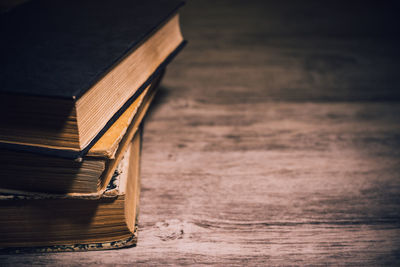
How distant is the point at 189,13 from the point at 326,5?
2.02ft

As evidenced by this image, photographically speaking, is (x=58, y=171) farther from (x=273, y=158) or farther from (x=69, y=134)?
(x=273, y=158)

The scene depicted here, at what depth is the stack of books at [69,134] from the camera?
1.45 feet

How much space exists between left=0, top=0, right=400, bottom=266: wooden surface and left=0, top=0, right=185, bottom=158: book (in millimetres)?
161

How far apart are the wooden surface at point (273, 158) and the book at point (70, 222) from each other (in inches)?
0.7

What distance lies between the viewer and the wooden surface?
0.52 m

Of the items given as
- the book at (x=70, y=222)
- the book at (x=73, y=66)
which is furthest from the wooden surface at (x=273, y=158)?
the book at (x=73, y=66)

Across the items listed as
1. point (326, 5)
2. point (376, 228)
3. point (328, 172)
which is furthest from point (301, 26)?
point (376, 228)

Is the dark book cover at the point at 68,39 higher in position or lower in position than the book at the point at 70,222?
higher

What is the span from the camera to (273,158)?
69cm

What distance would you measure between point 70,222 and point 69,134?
139 mm

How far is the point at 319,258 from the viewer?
1.64 feet

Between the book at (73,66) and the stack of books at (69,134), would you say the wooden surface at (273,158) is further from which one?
the book at (73,66)

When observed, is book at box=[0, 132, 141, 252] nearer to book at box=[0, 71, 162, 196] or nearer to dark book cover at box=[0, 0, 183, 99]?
book at box=[0, 71, 162, 196]

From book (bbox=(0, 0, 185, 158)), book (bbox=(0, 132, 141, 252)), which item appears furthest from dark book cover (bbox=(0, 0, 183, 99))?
book (bbox=(0, 132, 141, 252))
